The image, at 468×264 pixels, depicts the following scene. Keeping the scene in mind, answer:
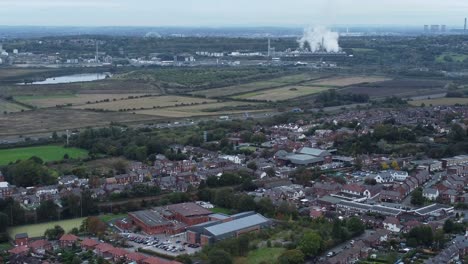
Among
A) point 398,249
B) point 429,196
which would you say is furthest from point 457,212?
point 398,249

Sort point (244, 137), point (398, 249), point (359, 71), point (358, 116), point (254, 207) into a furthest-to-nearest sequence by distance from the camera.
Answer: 1. point (359, 71)
2. point (358, 116)
3. point (244, 137)
4. point (254, 207)
5. point (398, 249)

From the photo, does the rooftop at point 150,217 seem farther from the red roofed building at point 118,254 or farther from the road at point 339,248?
the road at point 339,248

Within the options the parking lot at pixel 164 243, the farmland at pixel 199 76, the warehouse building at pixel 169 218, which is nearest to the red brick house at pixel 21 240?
the parking lot at pixel 164 243

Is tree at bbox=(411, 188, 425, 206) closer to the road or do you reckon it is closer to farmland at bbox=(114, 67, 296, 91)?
the road

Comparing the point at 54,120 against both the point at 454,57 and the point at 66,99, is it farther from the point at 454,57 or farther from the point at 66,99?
the point at 454,57

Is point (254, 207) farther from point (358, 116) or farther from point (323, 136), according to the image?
point (358, 116)

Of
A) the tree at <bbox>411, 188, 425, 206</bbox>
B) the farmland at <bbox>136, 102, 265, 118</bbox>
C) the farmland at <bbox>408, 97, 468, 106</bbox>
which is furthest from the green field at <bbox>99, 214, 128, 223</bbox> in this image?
the farmland at <bbox>408, 97, 468, 106</bbox>

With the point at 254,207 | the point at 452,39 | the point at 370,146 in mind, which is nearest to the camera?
the point at 254,207
